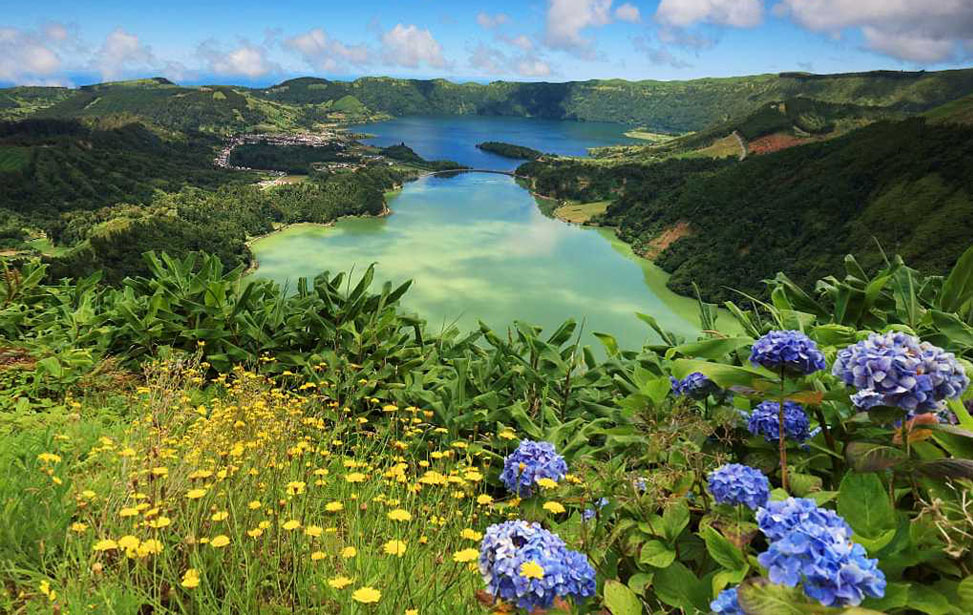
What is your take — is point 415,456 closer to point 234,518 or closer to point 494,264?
point 234,518

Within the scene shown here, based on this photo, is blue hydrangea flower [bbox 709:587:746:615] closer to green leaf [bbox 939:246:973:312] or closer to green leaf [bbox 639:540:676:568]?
green leaf [bbox 639:540:676:568]

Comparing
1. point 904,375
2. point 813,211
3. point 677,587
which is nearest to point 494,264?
point 813,211

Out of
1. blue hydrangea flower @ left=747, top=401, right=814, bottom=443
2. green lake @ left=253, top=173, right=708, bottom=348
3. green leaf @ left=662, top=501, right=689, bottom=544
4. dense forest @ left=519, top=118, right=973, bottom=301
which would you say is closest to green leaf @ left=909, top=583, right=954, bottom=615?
green leaf @ left=662, top=501, right=689, bottom=544

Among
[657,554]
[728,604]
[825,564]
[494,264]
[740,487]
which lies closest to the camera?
[825,564]

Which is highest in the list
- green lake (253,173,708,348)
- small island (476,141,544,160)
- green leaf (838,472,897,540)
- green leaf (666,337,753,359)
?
small island (476,141,544,160)

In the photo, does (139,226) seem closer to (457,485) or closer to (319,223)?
(319,223)

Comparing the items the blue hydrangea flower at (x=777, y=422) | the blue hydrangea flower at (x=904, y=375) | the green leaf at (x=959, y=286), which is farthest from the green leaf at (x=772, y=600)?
the green leaf at (x=959, y=286)
